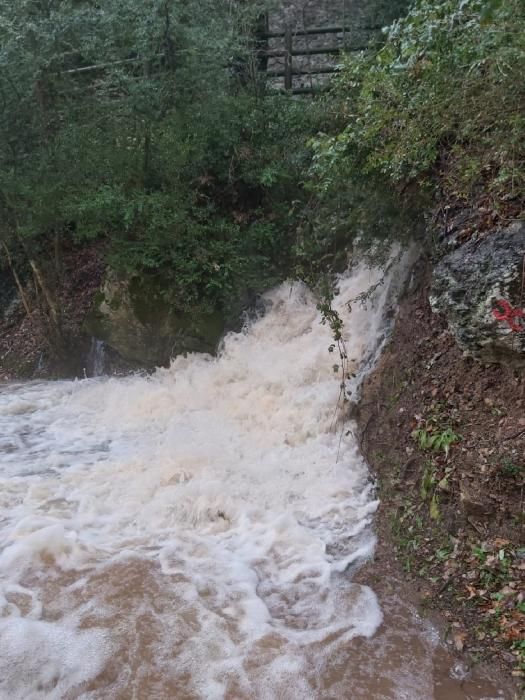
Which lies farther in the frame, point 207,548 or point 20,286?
point 20,286

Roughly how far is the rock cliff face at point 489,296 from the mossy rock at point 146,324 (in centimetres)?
432

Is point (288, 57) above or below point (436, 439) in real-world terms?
above

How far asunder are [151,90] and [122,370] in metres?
4.20

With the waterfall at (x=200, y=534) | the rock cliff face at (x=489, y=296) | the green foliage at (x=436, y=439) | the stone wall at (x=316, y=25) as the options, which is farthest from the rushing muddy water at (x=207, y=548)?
the stone wall at (x=316, y=25)

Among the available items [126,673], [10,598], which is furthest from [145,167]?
[126,673]

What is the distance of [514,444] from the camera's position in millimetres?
3543

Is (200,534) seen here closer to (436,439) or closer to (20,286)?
(436,439)

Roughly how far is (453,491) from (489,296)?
4.52ft

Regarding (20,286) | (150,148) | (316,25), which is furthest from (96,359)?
(316,25)

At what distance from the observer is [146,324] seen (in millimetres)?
8422

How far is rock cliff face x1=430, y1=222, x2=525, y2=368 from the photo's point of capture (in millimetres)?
3773

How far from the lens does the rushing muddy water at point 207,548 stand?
2977 millimetres

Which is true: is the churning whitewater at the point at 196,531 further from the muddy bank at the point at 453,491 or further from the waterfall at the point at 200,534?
the muddy bank at the point at 453,491

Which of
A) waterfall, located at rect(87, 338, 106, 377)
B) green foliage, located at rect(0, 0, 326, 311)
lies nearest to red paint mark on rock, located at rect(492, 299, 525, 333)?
green foliage, located at rect(0, 0, 326, 311)
